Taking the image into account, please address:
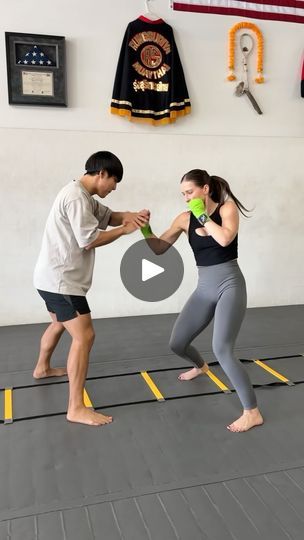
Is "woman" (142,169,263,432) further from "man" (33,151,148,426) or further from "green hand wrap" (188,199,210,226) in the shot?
"man" (33,151,148,426)

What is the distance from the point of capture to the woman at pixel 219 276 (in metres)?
2.45

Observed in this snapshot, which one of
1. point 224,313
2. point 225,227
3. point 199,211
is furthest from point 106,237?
point 224,313

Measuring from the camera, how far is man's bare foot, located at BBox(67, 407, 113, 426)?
255cm

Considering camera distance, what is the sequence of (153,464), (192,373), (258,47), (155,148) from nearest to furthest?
(153,464), (192,373), (155,148), (258,47)

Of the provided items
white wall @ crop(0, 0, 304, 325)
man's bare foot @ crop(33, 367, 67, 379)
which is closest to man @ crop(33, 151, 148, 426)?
man's bare foot @ crop(33, 367, 67, 379)

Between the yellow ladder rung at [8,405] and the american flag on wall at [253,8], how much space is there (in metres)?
3.34

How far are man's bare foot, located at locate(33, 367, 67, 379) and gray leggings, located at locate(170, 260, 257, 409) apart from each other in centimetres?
109

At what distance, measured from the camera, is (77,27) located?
4.24 m

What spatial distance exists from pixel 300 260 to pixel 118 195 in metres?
2.37

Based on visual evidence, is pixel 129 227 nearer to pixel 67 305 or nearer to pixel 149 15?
pixel 67 305

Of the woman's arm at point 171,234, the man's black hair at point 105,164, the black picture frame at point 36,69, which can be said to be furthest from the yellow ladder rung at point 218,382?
the black picture frame at point 36,69
